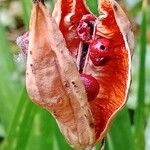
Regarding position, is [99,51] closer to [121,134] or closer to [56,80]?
[56,80]

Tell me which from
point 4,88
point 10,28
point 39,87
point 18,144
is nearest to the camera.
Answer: point 39,87

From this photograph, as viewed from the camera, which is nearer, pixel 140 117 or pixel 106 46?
pixel 106 46

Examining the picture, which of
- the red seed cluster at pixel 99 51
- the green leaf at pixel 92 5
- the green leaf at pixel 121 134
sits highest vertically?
the green leaf at pixel 92 5

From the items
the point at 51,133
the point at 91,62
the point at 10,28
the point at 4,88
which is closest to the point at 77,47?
the point at 91,62

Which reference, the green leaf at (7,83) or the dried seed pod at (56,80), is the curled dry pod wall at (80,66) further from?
the green leaf at (7,83)

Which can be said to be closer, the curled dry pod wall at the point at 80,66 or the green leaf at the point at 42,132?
the curled dry pod wall at the point at 80,66

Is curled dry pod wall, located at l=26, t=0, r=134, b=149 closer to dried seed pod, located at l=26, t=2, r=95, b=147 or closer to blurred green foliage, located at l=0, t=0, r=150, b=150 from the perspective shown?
dried seed pod, located at l=26, t=2, r=95, b=147

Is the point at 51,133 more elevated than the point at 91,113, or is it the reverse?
the point at 91,113

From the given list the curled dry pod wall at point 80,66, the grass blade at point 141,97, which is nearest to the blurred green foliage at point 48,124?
the grass blade at point 141,97

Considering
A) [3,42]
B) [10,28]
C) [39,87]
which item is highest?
[39,87]

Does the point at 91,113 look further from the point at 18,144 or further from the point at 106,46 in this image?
the point at 18,144
